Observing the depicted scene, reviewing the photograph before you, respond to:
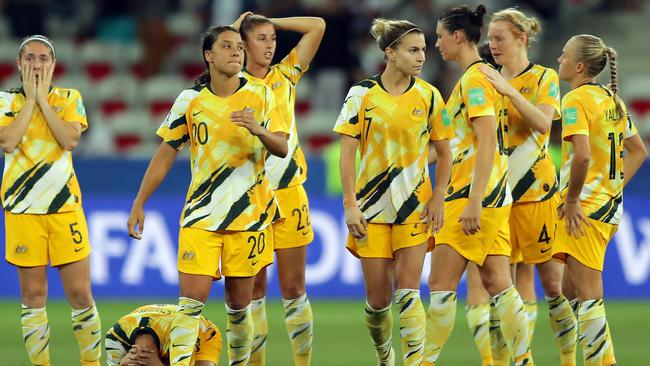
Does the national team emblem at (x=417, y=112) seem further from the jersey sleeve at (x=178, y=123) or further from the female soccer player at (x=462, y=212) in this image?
the jersey sleeve at (x=178, y=123)

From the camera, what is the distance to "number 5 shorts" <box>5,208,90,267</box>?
835 centimetres

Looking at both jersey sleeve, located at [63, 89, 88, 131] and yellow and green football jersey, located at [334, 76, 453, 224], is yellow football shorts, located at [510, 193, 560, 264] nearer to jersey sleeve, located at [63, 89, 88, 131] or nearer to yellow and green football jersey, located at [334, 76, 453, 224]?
yellow and green football jersey, located at [334, 76, 453, 224]

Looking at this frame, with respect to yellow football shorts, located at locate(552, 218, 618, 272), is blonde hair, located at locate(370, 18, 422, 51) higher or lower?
higher

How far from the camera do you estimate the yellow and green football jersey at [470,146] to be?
7.79 metres

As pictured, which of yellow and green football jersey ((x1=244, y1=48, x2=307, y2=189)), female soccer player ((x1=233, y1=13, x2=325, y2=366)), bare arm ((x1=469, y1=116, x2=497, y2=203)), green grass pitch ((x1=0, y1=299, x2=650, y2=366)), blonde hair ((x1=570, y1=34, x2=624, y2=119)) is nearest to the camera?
bare arm ((x1=469, y1=116, x2=497, y2=203))

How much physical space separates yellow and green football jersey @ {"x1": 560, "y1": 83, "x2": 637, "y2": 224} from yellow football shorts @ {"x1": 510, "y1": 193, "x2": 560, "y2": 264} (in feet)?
1.58

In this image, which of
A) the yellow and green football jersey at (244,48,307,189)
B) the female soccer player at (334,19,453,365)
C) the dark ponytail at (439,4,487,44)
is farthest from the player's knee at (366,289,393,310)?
the dark ponytail at (439,4,487,44)

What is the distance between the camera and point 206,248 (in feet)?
24.4

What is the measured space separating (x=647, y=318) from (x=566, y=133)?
197 inches

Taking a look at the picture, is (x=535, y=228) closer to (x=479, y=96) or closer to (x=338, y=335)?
(x=479, y=96)

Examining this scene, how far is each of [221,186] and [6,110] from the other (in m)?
1.77

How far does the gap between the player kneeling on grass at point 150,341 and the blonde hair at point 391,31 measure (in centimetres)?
204

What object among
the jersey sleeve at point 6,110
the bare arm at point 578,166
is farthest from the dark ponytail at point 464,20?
the jersey sleeve at point 6,110

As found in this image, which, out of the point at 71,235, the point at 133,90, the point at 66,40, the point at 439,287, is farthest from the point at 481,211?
the point at 66,40
